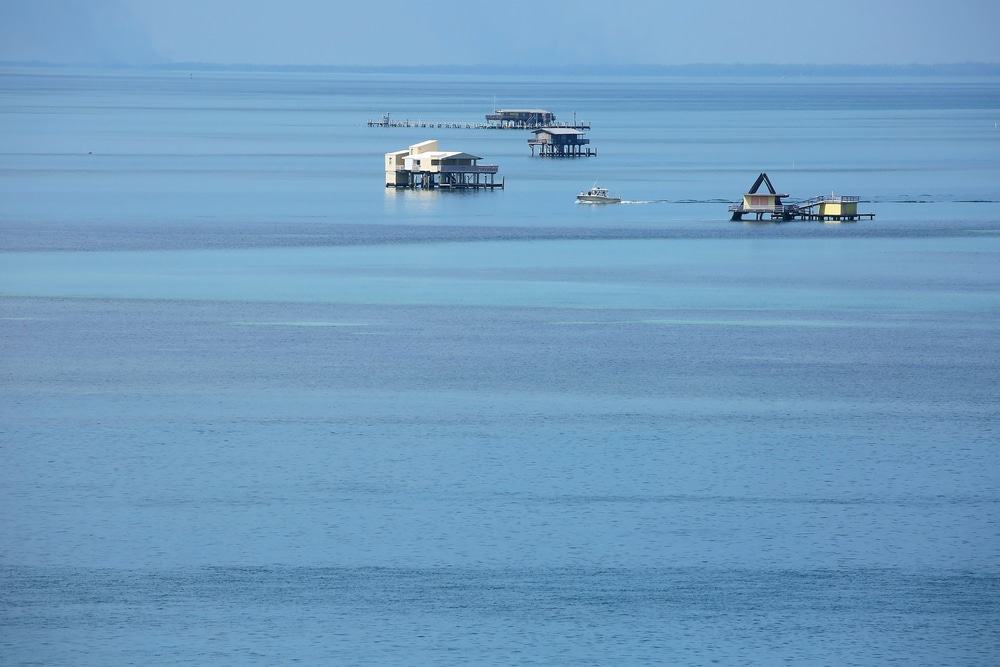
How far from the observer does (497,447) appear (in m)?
35.4

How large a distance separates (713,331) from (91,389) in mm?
17442

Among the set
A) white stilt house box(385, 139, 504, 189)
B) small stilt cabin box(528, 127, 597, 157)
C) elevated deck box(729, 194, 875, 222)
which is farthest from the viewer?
small stilt cabin box(528, 127, 597, 157)

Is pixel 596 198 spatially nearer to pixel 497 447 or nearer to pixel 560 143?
pixel 560 143

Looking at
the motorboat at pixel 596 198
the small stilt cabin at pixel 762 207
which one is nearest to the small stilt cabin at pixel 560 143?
the motorboat at pixel 596 198

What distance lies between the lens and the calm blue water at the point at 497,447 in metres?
25.7

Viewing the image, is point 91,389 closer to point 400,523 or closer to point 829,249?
point 400,523

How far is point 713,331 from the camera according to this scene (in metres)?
48.8

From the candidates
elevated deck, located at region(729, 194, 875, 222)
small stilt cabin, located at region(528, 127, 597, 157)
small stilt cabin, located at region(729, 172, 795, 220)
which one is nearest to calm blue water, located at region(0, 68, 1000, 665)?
small stilt cabin, located at region(729, 172, 795, 220)

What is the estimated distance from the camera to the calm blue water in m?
25.7

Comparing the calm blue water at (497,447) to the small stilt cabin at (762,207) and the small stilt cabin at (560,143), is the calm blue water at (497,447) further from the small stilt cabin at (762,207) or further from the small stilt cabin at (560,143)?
the small stilt cabin at (560,143)

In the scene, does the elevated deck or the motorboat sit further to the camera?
the motorboat

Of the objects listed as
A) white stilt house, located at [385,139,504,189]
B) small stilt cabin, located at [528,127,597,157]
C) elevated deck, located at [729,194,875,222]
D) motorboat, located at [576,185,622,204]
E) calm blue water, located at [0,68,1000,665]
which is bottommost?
calm blue water, located at [0,68,1000,665]

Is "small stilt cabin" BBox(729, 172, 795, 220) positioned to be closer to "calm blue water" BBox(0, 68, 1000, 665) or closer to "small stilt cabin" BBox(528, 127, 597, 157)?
"calm blue water" BBox(0, 68, 1000, 665)

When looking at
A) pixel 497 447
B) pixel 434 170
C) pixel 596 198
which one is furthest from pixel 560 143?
pixel 497 447
